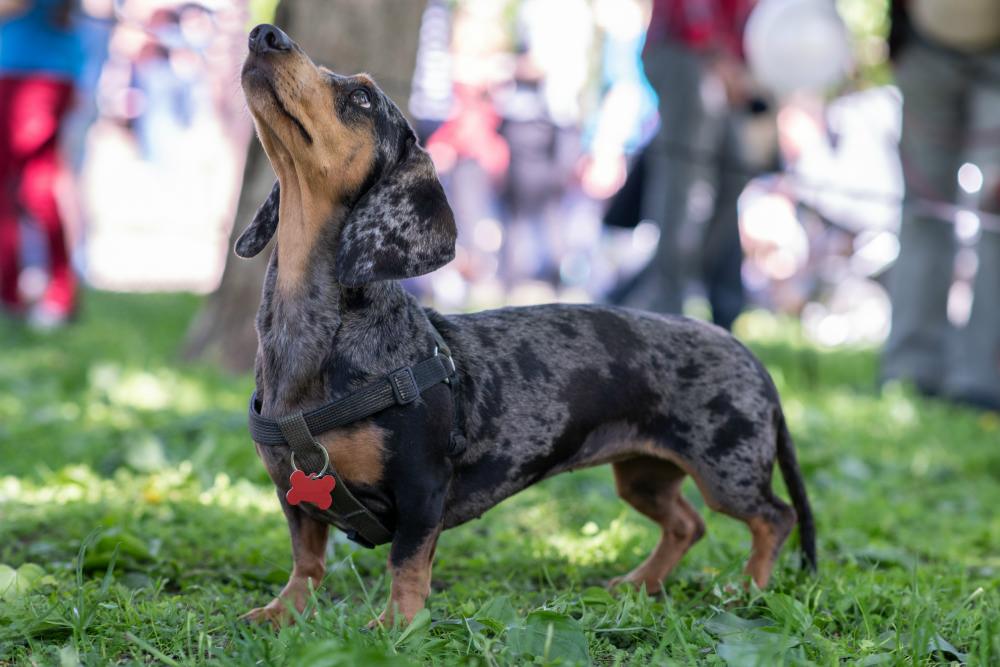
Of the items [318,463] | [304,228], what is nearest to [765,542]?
[318,463]

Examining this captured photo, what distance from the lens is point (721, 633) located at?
2.79 meters

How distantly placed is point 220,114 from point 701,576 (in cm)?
1155

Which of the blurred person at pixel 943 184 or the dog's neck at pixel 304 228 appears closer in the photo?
the dog's neck at pixel 304 228

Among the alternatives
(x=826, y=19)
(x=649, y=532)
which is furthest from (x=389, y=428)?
(x=826, y=19)

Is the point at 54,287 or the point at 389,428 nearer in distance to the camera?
the point at 389,428

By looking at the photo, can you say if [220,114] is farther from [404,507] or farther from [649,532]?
[404,507]

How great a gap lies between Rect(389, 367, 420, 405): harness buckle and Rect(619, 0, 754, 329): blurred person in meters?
4.72

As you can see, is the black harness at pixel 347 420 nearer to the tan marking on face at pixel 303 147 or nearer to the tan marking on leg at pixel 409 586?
the tan marking on leg at pixel 409 586

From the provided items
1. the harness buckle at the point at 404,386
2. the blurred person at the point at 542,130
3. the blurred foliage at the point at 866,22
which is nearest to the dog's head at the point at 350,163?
the harness buckle at the point at 404,386

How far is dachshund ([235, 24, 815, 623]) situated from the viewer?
290 cm

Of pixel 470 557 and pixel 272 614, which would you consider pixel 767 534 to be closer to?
pixel 470 557

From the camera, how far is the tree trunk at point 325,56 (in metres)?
6.16

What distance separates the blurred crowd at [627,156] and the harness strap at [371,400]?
0.94 meters

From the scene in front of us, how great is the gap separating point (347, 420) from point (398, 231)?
464mm
